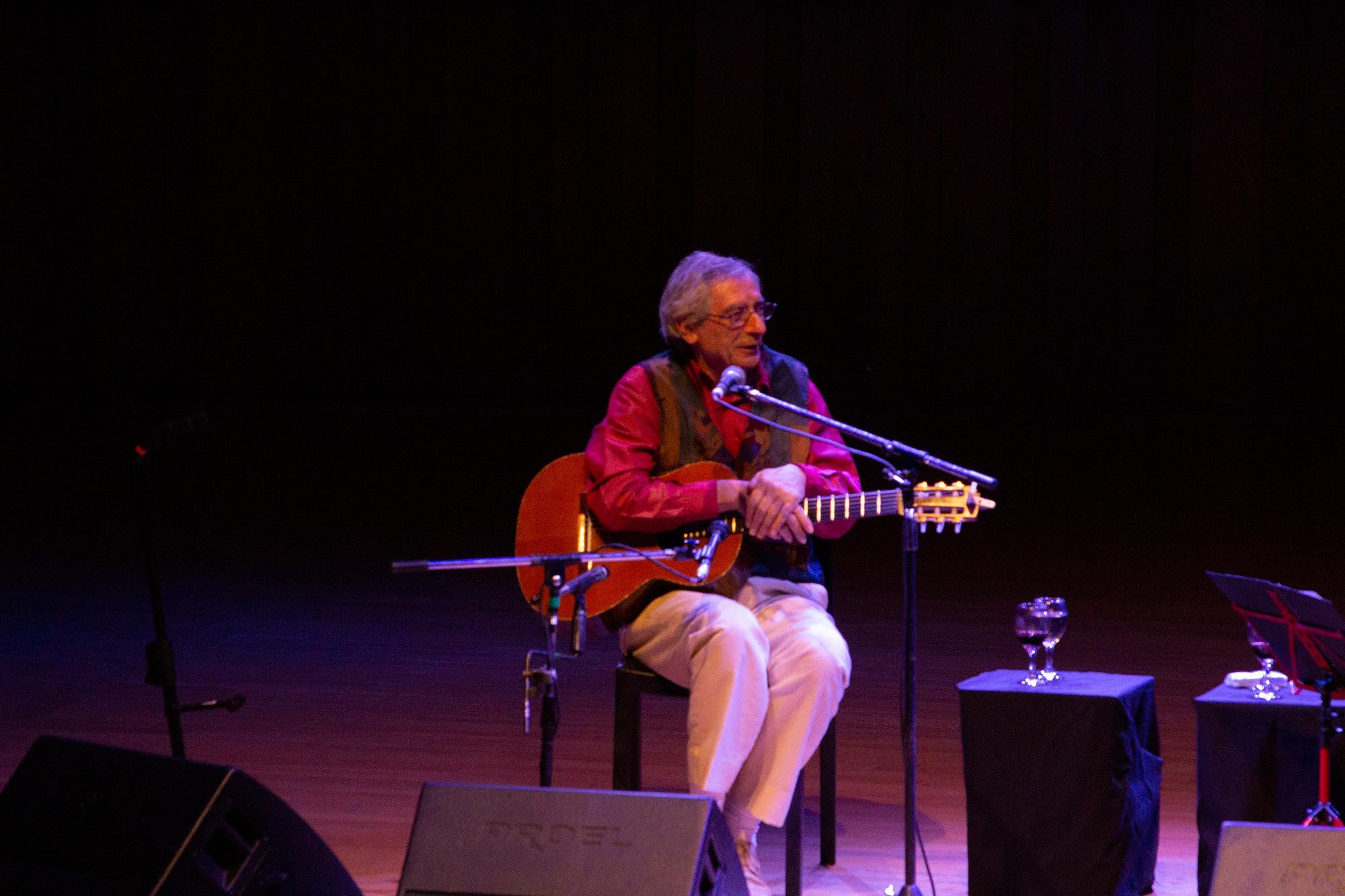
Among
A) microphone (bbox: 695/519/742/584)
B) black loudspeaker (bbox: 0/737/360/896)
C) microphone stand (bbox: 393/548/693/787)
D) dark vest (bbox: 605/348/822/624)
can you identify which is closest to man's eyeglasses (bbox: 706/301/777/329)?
dark vest (bbox: 605/348/822/624)

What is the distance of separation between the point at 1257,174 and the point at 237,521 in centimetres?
790

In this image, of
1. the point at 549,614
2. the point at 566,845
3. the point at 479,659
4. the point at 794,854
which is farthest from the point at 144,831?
the point at 479,659

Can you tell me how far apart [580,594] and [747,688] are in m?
0.68

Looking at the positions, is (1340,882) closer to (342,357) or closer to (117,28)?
(342,357)

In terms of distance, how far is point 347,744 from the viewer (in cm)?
435

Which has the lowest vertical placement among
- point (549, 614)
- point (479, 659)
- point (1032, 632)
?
point (479, 659)

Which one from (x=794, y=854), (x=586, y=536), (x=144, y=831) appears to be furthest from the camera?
(x=586, y=536)

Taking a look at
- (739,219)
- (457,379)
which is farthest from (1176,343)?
(457,379)

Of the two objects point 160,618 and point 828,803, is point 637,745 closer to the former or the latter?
point 828,803

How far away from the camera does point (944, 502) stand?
2896 mm

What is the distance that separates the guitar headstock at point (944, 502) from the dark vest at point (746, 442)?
0.60m

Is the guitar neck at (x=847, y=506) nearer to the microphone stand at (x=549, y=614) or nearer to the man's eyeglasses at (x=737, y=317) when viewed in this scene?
the man's eyeglasses at (x=737, y=317)

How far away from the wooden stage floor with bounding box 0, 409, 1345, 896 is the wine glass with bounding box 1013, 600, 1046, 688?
0.47 metres

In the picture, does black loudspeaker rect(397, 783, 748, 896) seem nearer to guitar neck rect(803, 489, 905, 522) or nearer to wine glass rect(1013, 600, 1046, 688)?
guitar neck rect(803, 489, 905, 522)
